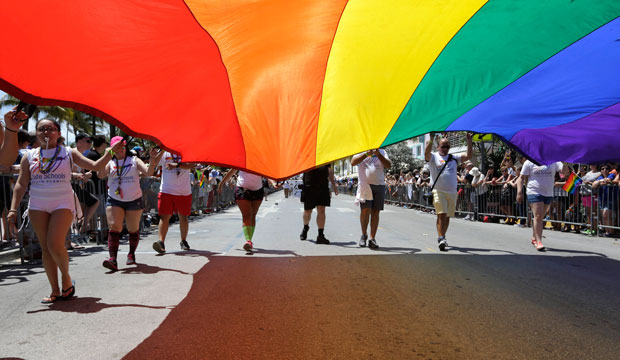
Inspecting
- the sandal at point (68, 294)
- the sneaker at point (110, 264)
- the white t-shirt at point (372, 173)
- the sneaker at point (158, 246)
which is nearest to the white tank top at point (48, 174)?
the sandal at point (68, 294)

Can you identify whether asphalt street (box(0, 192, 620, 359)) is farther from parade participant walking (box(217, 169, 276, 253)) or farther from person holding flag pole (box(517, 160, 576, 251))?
parade participant walking (box(217, 169, 276, 253))

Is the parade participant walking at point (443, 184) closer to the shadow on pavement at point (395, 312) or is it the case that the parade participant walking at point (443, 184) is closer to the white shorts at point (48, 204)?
the shadow on pavement at point (395, 312)

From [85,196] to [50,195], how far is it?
5534 millimetres

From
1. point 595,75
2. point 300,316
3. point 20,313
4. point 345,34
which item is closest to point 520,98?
point 595,75

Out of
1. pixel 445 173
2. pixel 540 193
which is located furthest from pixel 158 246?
pixel 540 193

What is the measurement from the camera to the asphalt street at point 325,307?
3.78m

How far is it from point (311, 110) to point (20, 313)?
3.71 meters

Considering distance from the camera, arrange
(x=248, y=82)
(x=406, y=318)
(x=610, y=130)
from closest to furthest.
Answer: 1. (x=406, y=318)
2. (x=248, y=82)
3. (x=610, y=130)

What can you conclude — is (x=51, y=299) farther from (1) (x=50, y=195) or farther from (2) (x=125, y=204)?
(2) (x=125, y=204)

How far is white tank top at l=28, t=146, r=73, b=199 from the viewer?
204 inches

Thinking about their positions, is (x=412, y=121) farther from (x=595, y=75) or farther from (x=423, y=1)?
(x=595, y=75)

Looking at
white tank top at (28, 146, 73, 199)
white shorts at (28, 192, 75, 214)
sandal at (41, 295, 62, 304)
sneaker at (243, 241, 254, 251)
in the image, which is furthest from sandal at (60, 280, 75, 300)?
sneaker at (243, 241, 254, 251)

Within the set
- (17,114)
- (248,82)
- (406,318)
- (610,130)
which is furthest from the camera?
(610,130)

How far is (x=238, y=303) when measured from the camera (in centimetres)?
517
